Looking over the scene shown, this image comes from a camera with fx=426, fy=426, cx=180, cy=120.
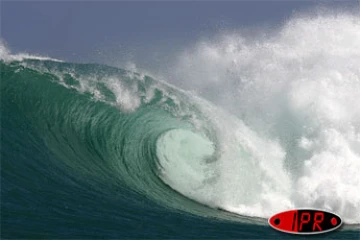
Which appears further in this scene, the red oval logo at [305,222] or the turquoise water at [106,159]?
the turquoise water at [106,159]

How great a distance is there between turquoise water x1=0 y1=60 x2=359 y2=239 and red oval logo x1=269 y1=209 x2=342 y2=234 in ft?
0.68

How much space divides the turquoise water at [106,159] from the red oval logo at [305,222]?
21 cm

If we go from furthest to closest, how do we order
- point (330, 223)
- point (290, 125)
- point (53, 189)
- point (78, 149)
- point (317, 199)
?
point (290, 125) < point (78, 149) < point (317, 199) < point (53, 189) < point (330, 223)

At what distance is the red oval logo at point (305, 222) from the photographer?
7.60 m

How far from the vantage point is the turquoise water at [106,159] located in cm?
831

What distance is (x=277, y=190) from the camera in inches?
483

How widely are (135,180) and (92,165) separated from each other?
4.02 feet

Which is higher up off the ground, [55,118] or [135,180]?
[55,118]

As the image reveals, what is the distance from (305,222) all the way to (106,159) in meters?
6.28

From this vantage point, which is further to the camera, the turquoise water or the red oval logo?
the turquoise water

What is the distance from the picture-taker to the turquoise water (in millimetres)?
8312

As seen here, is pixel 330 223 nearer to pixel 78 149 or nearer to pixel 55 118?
pixel 78 149

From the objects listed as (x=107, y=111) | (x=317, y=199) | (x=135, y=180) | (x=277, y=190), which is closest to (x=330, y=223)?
(x=317, y=199)

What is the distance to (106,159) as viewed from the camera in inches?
479
